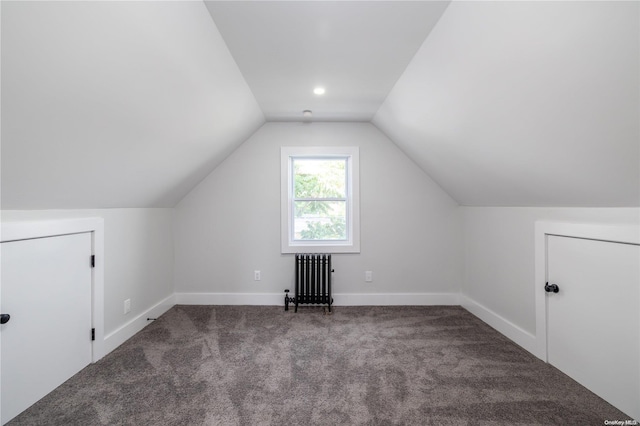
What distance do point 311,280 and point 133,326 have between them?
183cm

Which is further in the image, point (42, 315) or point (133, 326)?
point (133, 326)

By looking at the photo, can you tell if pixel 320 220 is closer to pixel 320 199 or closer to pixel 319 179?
pixel 320 199

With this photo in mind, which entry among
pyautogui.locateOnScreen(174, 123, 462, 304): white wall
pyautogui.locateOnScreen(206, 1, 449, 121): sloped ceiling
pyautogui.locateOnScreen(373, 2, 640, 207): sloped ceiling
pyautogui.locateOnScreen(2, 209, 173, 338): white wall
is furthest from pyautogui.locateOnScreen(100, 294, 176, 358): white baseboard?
pyautogui.locateOnScreen(373, 2, 640, 207): sloped ceiling

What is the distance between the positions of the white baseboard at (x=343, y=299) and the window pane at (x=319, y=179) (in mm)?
1301

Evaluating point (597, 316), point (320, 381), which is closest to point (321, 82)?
point (320, 381)

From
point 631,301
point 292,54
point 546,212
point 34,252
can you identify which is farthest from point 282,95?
point 631,301

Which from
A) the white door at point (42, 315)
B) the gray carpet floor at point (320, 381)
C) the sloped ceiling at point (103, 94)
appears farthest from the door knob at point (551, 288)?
the white door at point (42, 315)

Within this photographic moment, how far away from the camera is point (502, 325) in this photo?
105 inches

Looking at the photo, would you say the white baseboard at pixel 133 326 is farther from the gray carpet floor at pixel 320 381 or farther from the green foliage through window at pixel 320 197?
the green foliage through window at pixel 320 197

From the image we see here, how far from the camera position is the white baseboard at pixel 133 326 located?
2.35 m

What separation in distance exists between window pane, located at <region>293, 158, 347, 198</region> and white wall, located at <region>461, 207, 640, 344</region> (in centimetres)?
160

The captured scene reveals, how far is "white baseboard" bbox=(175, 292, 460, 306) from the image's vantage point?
11.4ft

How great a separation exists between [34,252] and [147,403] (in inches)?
46.1

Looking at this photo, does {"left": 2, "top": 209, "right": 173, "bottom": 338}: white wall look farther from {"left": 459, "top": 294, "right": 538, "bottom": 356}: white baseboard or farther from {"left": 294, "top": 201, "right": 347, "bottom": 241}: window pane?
{"left": 459, "top": 294, "right": 538, "bottom": 356}: white baseboard
